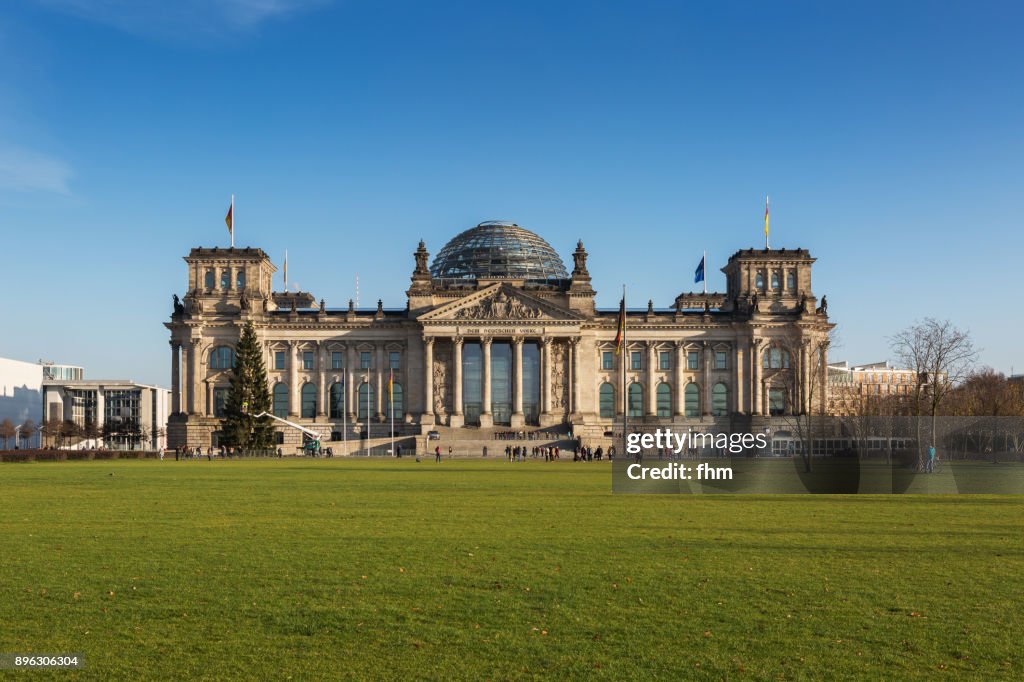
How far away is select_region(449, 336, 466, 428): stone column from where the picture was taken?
121 meters

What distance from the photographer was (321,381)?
125125 mm

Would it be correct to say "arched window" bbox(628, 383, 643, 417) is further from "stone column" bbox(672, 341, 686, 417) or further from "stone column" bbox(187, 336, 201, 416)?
"stone column" bbox(187, 336, 201, 416)

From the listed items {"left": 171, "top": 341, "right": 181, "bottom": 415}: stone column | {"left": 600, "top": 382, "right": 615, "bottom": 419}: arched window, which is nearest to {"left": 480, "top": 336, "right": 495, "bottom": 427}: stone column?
{"left": 600, "top": 382, "right": 615, "bottom": 419}: arched window

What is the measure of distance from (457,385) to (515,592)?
105 m

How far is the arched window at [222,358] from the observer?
406 ft

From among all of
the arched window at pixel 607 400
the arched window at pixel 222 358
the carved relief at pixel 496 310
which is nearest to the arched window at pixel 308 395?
the arched window at pixel 222 358

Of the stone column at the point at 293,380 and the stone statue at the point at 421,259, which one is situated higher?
the stone statue at the point at 421,259

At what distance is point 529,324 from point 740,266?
1140 inches

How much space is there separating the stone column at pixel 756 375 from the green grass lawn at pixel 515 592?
9328cm

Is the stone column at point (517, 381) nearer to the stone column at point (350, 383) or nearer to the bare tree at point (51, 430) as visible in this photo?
the stone column at point (350, 383)

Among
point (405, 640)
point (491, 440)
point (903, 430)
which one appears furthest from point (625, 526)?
point (491, 440)

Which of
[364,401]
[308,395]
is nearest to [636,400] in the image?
[364,401]

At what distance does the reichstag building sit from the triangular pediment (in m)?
0.17

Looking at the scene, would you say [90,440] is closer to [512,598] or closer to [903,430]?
[903,430]
